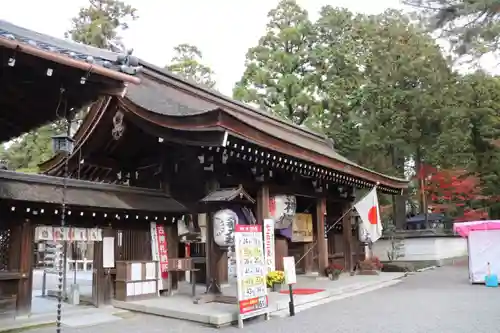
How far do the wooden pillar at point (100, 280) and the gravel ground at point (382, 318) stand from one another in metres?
1.09

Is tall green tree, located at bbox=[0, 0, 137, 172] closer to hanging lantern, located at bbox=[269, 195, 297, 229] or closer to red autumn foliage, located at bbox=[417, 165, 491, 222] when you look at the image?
hanging lantern, located at bbox=[269, 195, 297, 229]

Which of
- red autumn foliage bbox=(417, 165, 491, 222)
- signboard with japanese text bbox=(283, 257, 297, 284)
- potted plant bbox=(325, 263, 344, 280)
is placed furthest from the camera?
red autumn foliage bbox=(417, 165, 491, 222)

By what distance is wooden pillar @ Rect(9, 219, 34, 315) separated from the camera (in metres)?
7.96

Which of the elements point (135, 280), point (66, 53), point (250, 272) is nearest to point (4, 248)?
point (135, 280)

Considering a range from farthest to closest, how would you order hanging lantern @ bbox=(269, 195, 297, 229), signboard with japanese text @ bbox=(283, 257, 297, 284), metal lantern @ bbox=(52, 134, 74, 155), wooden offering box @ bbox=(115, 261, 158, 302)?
hanging lantern @ bbox=(269, 195, 297, 229) → wooden offering box @ bbox=(115, 261, 158, 302) → signboard with japanese text @ bbox=(283, 257, 297, 284) → metal lantern @ bbox=(52, 134, 74, 155)

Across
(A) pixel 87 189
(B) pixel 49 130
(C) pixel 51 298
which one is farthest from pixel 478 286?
(B) pixel 49 130

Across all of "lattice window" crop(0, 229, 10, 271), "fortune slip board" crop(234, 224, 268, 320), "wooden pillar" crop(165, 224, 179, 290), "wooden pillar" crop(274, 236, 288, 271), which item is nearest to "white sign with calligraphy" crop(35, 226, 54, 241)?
"lattice window" crop(0, 229, 10, 271)

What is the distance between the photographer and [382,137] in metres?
23.8

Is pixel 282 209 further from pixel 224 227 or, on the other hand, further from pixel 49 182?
pixel 49 182

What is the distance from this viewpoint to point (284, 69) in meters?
23.8

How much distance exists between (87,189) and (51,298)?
11.9ft

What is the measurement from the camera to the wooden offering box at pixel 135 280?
926cm

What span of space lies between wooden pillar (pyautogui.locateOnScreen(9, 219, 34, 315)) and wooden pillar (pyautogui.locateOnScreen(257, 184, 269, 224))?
514 centimetres

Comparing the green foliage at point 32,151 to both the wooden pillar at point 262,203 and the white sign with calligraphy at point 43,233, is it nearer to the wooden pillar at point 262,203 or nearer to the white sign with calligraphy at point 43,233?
the white sign with calligraphy at point 43,233
